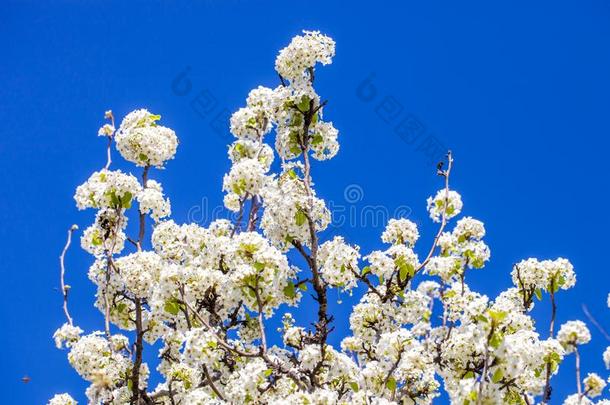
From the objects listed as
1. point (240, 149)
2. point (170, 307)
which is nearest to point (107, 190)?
point (240, 149)

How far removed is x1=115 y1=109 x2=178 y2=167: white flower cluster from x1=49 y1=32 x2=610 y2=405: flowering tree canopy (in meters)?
0.02

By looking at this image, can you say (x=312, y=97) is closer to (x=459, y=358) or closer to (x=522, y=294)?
(x=459, y=358)

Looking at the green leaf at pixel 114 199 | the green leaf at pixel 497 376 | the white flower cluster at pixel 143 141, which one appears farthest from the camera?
the white flower cluster at pixel 143 141

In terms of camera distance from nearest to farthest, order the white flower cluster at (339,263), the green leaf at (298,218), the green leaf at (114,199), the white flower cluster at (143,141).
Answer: the green leaf at (298,218) → the white flower cluster at (339,263) → the green leaf at (114,199) → the white flower cluster at (143,141)

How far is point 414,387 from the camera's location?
11.3 m

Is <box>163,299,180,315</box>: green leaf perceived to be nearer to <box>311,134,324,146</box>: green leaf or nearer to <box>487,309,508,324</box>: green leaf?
<box>311,134,324,146</box>: green leaf

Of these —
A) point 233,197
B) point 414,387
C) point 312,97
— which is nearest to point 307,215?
point 312,97

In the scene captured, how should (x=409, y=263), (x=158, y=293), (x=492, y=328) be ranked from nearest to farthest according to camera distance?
(x=492, y=328)
(x=158, y=293)
(x=409, y=263)

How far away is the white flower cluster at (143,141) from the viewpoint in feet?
37.9

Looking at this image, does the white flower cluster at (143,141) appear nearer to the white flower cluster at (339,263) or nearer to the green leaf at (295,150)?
the green leaf at (295,150)

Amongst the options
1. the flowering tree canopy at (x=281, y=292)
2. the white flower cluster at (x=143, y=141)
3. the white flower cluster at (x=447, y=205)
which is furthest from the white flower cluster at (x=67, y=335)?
the white flower cluster at (x=447, y=205)

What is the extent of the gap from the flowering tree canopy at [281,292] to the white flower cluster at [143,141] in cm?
2

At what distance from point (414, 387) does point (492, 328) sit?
392 cm

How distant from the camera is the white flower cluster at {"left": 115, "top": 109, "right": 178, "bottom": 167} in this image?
11.6 m
